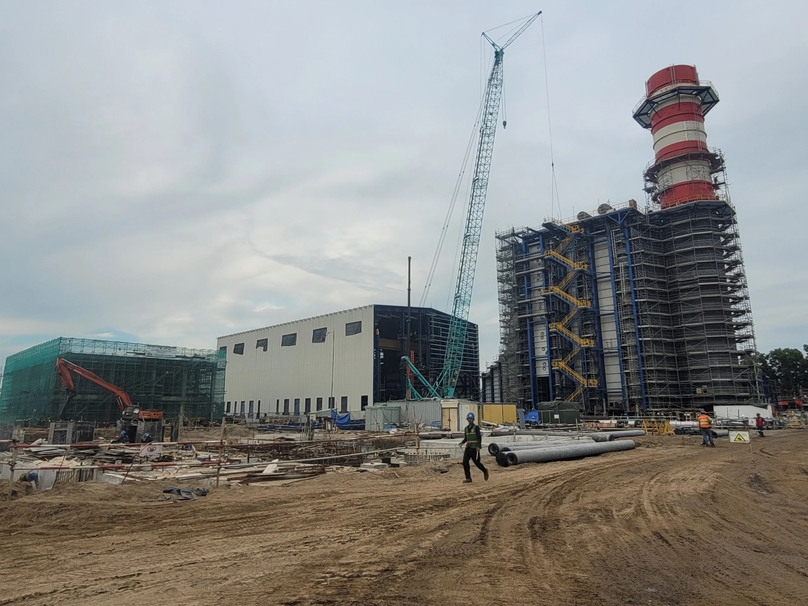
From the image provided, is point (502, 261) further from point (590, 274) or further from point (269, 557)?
point (269, 557)

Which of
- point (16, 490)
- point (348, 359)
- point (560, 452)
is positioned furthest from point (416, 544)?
point (348, 359)

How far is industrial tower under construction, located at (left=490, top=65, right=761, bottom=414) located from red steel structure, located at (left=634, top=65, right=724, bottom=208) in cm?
13

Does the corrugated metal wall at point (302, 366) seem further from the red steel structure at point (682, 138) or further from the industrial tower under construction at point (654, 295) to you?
the red steel structure at point (682, 138)

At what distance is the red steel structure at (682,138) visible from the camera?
198ft

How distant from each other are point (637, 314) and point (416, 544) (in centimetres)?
5636

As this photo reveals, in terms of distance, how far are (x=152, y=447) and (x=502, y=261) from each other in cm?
5806

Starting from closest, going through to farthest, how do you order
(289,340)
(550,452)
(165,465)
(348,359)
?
(165,465)
(550,452)
(348,359)
(289,340)

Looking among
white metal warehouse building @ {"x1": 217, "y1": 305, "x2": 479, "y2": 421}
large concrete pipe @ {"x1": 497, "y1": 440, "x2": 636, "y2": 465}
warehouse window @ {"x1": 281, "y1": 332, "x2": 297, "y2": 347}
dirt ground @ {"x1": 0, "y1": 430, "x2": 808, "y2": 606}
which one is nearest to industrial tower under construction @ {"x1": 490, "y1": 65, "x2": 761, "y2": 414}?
white metal warehouse building @ {"x1": 217, "y1": 305, "x2": 479, "y2": 421}

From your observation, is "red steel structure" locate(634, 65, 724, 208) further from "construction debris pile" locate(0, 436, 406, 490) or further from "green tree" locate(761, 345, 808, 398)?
"construction debris pile" locate(0, 436, 406, 490)

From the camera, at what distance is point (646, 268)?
60094 millimetres

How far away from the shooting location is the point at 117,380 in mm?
55156

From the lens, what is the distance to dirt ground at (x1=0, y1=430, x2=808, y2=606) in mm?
5848

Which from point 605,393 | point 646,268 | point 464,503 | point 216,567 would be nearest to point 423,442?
point 464,503

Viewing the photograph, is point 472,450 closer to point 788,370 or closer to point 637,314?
point 637,314
